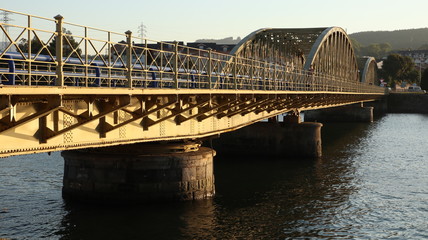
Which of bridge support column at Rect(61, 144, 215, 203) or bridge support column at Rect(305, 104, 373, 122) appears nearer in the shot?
bridge support column at Rect(61, 144, 215, 203)

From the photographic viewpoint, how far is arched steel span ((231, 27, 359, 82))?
88125 millimetres

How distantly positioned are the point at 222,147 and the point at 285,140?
7.00 metres

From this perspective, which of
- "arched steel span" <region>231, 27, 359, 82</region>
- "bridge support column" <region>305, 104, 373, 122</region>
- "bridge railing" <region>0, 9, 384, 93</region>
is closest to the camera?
"bridge railing" <region>0, 9, 384, 93</region>

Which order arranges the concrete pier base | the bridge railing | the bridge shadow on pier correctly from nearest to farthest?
1. the bridge railing
2. the bridge shadow on pier
3. the concrete pier base

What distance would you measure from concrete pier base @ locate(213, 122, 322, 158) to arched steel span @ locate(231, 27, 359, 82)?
77.2 ft

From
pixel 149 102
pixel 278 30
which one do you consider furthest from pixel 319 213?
pixel 278 30

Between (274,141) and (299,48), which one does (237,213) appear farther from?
(299,48)

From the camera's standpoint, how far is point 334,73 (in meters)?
113

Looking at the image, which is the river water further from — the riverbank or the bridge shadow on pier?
the riverbank

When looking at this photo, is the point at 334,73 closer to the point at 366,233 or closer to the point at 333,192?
the point at 333,192

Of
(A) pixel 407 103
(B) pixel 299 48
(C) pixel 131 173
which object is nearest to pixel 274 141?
(C) pixel 131 173

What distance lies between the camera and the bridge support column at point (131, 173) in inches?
1283

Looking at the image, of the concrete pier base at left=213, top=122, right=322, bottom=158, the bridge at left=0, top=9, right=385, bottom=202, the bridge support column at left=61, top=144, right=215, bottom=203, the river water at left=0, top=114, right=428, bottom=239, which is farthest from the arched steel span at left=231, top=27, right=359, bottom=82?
the bridge support column at left=61, top=144, right=215, bottom=203

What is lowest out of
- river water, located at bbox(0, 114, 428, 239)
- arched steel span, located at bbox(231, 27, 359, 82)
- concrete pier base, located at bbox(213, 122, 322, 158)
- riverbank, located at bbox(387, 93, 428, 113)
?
river water, located at bbox(0, 114, 428, 239)
